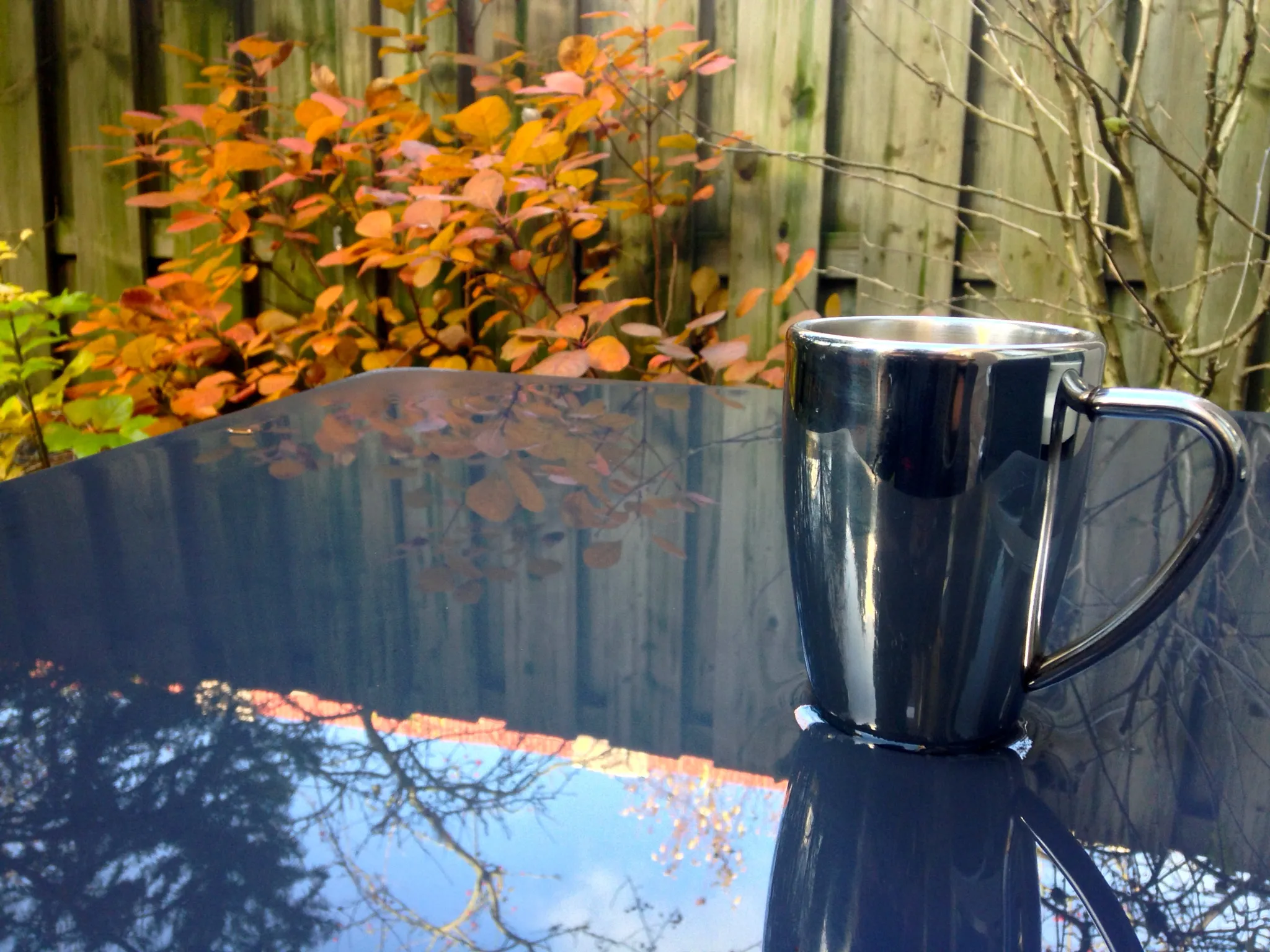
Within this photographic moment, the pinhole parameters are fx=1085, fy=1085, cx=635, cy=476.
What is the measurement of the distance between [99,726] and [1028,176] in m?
2.23

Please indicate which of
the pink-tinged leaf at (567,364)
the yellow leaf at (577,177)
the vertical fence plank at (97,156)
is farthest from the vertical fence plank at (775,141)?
the vertical fence plank at (97,156)

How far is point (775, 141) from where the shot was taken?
2332mm

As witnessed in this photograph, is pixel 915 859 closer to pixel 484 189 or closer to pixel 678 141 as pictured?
pixel 484 189

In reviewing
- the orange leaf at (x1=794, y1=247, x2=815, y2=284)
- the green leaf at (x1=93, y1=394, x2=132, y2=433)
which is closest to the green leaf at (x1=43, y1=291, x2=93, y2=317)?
the green leaf at (x1=93, y1=394, x2=132, y2=433)

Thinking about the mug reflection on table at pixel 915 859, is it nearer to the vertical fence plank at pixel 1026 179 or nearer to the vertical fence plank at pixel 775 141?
the vertical fence plank at pixel 1026 179

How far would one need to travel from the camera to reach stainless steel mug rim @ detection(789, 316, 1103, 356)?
1.18ft

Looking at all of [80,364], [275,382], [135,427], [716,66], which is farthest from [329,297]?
[716,66]

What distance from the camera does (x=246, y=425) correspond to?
89 cm

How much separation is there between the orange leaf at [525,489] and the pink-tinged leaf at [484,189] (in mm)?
1321

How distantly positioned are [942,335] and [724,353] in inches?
66.3

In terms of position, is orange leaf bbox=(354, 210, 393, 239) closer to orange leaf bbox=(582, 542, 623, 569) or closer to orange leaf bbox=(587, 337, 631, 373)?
orange leaf bbox=(587, 337, 631, 373)

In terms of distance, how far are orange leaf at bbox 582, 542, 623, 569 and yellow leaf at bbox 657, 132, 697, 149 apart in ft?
5.77

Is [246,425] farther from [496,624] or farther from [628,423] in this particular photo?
[496,624]

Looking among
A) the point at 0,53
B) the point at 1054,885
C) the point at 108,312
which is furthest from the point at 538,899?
the point at 0,53
